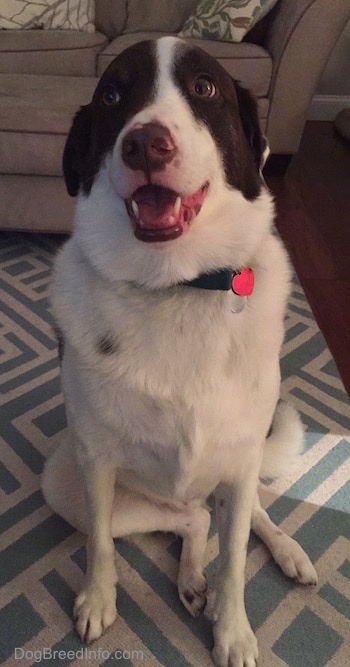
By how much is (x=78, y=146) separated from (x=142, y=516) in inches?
28.2

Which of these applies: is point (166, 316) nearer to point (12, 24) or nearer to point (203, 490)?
point (203, 490)

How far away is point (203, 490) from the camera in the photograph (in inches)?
38.9

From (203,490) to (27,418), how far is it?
26.3 inches

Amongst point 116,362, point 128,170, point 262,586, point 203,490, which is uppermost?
point 128,170

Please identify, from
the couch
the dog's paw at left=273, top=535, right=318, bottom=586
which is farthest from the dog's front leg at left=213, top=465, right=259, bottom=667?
the couch

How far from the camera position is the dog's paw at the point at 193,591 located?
106cm

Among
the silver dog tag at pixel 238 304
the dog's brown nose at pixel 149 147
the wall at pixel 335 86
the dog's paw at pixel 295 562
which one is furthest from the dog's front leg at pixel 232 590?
the wall at pixel 335 86

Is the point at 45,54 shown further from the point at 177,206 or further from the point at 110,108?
the point at 177,206

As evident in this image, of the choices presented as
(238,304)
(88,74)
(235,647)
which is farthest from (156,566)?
(88,74)

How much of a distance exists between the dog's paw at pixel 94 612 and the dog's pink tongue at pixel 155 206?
27.7 inches

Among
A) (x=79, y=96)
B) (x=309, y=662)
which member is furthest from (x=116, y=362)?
(x=79, y=96)

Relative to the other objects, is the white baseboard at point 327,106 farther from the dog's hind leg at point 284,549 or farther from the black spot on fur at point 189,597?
the black spot on fur at point 189,597

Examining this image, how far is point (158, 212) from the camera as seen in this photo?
0.77m

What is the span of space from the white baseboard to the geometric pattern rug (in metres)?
2.86
